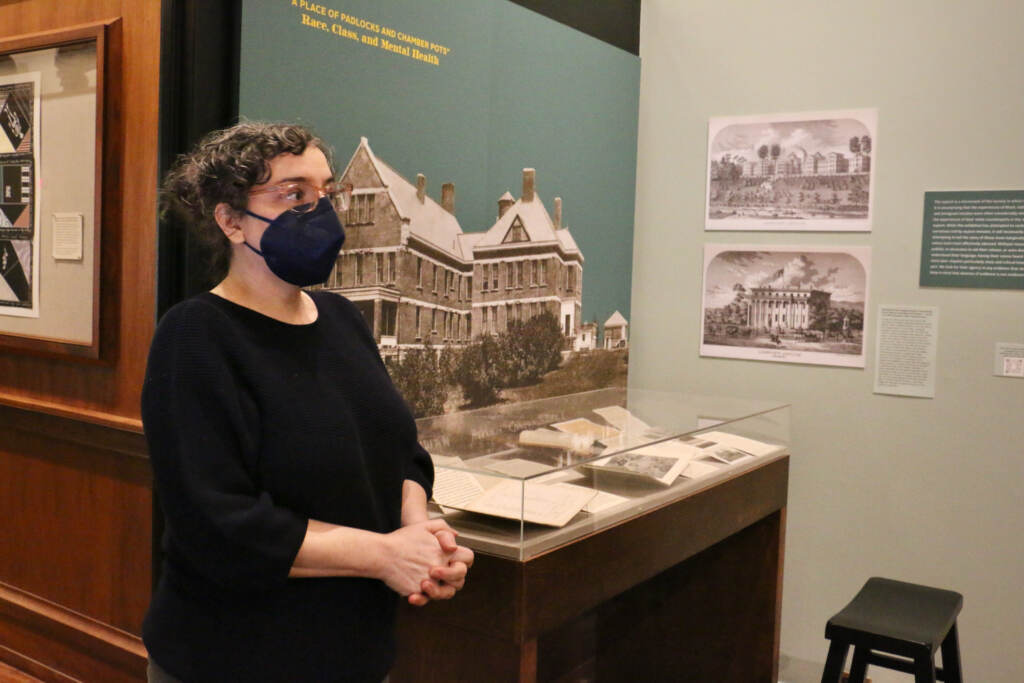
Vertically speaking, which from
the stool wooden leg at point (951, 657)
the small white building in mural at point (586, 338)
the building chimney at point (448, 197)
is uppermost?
the building chimney at point (448, 197)

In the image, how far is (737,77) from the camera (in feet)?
13.2

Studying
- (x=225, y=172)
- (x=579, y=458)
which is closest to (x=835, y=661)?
(x=579, y=458)

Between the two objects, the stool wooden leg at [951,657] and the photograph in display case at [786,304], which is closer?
the stool wooden leg at [951,657]

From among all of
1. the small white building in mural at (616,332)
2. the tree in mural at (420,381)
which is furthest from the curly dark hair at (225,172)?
the small white building in mural at (616,332)

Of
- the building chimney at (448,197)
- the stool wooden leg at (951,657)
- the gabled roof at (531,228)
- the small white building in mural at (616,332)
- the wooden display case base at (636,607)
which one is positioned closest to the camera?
the wooden display case base at (636,607)

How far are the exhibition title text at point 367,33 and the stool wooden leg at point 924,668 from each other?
219 centimetres

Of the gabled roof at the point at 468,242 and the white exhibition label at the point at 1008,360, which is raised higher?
the gabled roof at the point at 468,242

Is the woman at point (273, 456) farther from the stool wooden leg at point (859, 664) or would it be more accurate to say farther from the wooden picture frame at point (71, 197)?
the stool wooden leg at point (859, 664)

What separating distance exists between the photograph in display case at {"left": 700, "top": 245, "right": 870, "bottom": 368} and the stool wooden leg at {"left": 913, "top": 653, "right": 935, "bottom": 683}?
58.7 inches

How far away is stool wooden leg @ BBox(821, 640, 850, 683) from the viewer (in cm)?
269

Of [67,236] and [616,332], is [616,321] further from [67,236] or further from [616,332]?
[67,236]

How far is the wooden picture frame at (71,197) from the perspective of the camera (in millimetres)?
2725

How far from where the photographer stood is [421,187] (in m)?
2.99

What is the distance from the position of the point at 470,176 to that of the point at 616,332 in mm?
1249
